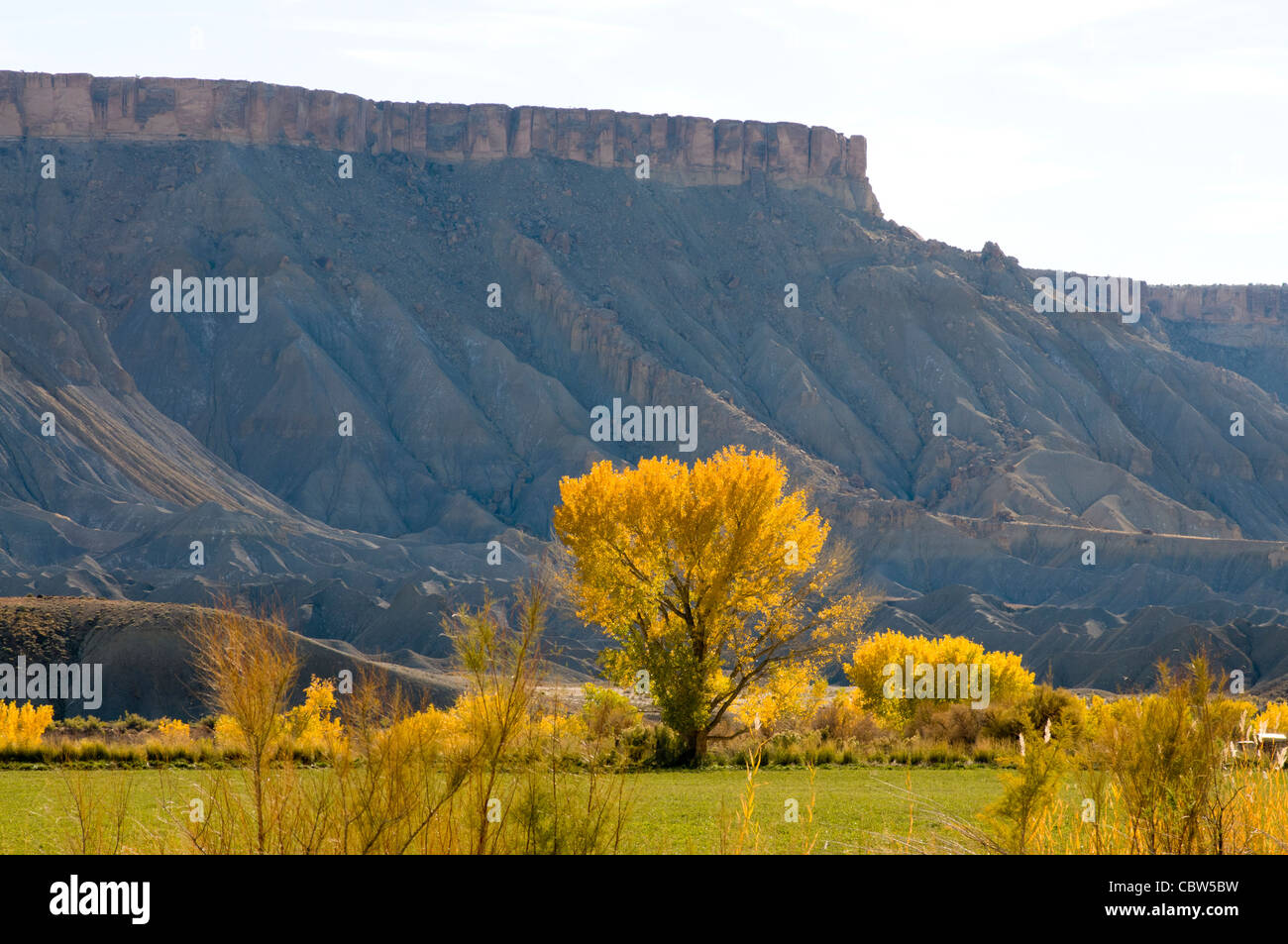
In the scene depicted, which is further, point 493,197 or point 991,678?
point 493,197

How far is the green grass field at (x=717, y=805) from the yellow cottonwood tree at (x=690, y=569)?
2701 millimetres

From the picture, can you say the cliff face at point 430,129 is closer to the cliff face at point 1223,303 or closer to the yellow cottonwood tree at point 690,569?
the cliff face at point 1223,303

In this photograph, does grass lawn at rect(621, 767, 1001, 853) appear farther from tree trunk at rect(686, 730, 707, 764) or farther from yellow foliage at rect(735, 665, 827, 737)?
yellow foliage at rect(735, 665, 827, 737)

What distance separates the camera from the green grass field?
35.1 ft

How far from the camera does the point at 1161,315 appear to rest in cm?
16500

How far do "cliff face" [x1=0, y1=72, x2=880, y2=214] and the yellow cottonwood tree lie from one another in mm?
109443

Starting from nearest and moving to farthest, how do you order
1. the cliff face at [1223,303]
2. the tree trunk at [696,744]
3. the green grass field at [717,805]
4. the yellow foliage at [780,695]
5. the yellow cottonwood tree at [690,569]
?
the green grass field at [717,805]
the yellow cottonwood tree at [690,569]
the tree trunk at [696,744]
the yellow foliage at [780,695]
the cliff face at [1223,303]

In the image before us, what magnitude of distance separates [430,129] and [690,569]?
117 m

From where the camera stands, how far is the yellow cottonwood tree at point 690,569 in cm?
2561

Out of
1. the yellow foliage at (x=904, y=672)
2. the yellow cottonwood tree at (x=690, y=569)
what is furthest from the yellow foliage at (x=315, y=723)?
the yellow foliage at (x=904, y=672)

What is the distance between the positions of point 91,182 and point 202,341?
1813cm

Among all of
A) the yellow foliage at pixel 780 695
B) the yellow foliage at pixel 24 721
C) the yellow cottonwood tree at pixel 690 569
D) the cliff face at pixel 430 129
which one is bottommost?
the yellow foliage at pixel 24 721
